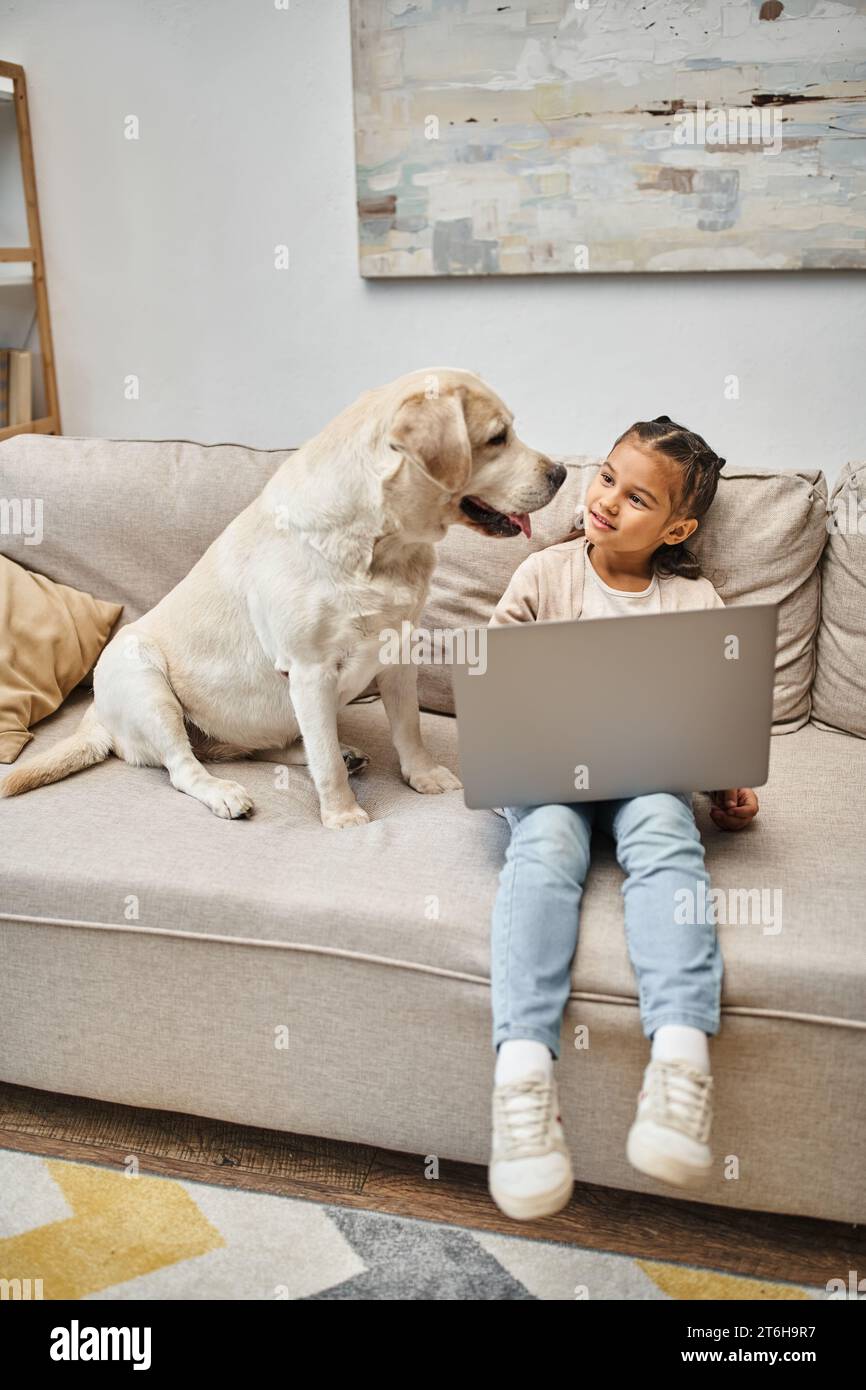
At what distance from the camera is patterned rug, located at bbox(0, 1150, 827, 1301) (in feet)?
4.62

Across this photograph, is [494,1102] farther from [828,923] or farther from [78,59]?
[78,59]

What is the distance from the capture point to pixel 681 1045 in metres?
1.30

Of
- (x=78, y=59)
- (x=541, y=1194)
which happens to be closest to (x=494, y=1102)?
(x=541, y=1194)

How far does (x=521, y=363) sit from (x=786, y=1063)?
1.84 meters

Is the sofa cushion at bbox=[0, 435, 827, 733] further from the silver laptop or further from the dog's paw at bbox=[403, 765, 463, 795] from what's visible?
the silver laptop

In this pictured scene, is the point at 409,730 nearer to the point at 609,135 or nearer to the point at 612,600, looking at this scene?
the point at 612,600

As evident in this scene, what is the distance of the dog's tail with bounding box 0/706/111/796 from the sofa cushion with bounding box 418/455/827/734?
63cm

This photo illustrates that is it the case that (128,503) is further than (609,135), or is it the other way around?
(609,135)

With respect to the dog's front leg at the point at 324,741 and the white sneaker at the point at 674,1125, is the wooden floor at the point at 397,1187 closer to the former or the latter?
the white sneaker at the point at 674,1125

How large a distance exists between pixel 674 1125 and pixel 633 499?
3.10ft

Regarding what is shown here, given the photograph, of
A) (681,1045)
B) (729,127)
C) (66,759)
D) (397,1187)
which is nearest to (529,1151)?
(681,1045)

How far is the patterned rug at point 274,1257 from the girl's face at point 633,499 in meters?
1.03

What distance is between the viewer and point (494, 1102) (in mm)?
1322

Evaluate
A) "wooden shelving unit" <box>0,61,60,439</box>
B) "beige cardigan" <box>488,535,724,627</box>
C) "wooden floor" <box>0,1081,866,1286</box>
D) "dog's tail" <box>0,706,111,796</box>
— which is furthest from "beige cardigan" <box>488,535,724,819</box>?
"wooden shelving unit" <box>0,61,60,439</box>
